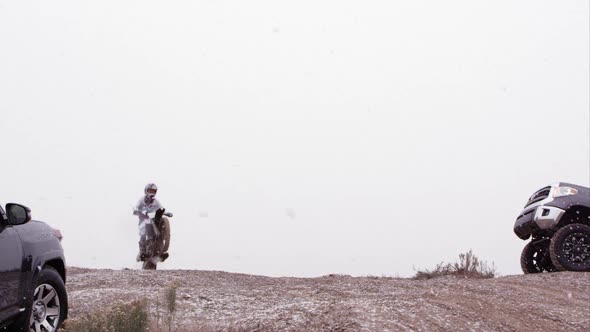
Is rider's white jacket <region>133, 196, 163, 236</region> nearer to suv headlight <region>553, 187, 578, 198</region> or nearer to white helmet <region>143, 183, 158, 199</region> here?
white helmet <region>143, 183, 158, 199</region>

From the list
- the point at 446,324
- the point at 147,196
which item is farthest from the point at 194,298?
the point at 147,196

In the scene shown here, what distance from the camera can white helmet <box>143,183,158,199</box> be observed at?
17141mm

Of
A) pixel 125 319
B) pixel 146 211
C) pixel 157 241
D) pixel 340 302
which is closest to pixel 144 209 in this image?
pixel 146 211

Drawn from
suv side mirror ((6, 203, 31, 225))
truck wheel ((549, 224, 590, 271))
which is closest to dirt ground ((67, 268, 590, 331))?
suv side mirror ((6, 203, 31, 225))

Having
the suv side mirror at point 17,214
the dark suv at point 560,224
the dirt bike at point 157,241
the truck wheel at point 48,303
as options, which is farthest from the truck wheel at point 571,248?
the suv side mirror at point 17,214

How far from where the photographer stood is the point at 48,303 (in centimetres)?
784

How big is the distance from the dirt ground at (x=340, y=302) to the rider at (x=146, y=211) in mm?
2280

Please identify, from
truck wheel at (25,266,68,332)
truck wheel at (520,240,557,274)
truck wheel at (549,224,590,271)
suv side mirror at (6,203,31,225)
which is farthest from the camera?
truck wheel at (520,240,557,274)

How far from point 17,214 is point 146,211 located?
1009cm

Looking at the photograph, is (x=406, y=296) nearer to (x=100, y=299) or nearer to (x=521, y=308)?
(x=521, y=308)

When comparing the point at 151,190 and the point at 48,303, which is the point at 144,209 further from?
the point at 48,303

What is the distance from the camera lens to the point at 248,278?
599 inches

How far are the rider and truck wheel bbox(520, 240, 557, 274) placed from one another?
7651mm

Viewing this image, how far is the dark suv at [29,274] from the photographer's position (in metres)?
6.98
